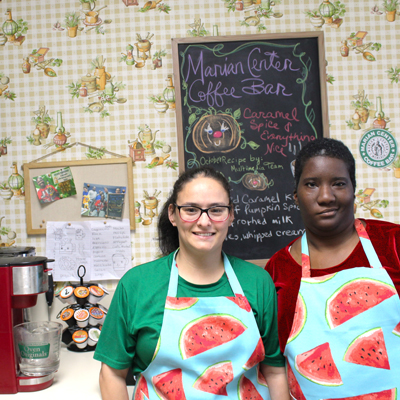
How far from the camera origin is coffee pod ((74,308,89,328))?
157 centimetres

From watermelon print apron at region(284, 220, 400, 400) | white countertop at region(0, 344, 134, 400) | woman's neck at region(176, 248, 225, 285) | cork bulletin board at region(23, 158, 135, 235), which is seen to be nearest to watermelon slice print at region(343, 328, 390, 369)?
watermelon print apron at region(284, 220, 400, 400)

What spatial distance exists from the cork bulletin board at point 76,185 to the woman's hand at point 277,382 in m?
0.93

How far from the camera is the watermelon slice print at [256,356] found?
1.10m

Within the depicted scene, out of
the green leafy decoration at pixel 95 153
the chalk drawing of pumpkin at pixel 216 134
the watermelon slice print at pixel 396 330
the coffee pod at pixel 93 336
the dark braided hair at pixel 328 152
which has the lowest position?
the coffee pod at pixel 93 336

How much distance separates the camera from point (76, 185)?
1.79 m

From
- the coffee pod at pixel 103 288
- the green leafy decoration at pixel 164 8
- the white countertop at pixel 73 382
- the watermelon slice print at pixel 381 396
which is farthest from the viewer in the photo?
the green leafy decoration at pixel 164 8

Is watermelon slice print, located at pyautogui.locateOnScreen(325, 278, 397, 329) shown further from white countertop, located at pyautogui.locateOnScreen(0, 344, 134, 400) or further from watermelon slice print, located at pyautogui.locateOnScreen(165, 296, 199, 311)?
white countertop, located at pyautogui.locateOnScreen(0, 344, 134, 400)

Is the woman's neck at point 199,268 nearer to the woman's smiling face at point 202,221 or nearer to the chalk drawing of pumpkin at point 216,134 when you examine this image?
the woman's smiling face at point 202,221

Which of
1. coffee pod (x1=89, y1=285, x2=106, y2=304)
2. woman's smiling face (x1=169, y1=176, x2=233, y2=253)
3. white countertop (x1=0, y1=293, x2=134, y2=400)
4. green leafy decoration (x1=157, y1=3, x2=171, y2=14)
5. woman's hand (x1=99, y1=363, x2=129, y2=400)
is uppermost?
green leafy decoration (x1=157, y1=3, x2=171, y2=14)

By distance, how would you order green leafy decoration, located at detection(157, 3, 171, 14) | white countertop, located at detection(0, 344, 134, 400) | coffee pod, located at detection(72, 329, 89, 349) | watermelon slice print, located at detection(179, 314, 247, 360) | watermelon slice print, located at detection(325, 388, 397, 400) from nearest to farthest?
1. watermelon slice print, located at detection(325, 388, 397, 400)
2. watermelon slice print, located at detection(179, 314, 247, 360)
3. white countertop, located at detection(0, 344, 134, 400)
4. coffee pod, located at detection(72, 329, 89, 349)
5. green leafy decoration, located at detection(157, 3, 171, 14)

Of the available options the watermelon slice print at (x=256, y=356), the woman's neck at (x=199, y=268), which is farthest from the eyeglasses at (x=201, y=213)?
the watermelon slice print at (x=256, y=356)

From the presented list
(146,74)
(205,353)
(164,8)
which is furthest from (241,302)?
(164,8)

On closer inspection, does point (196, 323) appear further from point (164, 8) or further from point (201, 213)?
point (164, 8)

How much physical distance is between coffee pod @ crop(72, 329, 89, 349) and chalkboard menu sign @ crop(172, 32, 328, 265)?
0.74 meters
